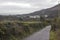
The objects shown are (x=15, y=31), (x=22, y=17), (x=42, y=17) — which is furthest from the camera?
(x=42, y=17)

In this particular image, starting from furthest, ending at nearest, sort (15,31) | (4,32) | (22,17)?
(22,17) < (15,31) < (4,32)

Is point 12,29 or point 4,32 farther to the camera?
point 12,29

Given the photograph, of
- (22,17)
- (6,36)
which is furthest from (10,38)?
(22,17)

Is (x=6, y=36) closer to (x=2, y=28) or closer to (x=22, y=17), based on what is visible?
(x=2, y=28)

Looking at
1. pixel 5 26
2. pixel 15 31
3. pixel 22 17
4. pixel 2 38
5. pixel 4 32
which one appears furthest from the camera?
pixel 22 17

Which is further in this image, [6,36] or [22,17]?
[22,17]

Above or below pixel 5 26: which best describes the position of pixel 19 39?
below

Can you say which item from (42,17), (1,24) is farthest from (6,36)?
(42,17)

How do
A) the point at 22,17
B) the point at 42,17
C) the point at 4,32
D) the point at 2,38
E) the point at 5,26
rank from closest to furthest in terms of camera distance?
the point at 2,38 < the point at 4,32 < the point at 5,26 < the point at 22,17 < the point at 42,17

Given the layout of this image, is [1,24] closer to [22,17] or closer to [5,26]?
[5,26]
